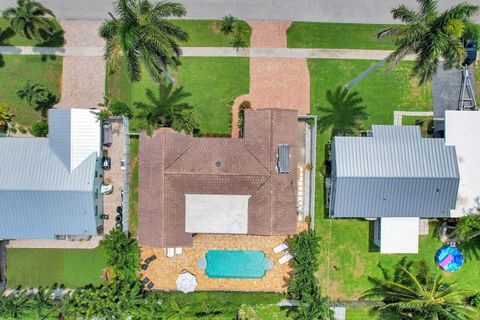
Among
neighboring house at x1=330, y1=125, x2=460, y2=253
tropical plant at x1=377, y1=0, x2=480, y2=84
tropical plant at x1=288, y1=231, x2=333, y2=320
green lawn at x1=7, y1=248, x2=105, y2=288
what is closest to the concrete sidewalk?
neighboring house at x1=330, y1=125, x2=460, y2=253

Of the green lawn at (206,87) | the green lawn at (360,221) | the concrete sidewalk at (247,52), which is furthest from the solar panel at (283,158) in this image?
the concrete sidewalk at (247,52)

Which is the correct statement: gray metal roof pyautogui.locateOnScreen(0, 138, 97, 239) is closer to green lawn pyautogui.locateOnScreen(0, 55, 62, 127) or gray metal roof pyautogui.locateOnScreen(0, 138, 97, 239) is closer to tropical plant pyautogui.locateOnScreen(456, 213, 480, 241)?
green lawn pyautogui.locateOnScreen(0, 55, 62, 127)

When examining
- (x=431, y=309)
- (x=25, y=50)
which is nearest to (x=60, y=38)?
(x=25, y=50)

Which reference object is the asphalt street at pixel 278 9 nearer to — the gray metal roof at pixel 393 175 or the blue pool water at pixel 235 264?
the gray metal roof at pixel 393 175

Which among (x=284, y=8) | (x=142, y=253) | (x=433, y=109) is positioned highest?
(x=284, y=8)

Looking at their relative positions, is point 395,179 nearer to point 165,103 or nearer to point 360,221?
point 360,221

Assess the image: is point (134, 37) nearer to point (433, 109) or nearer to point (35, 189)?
point (35, 189)
